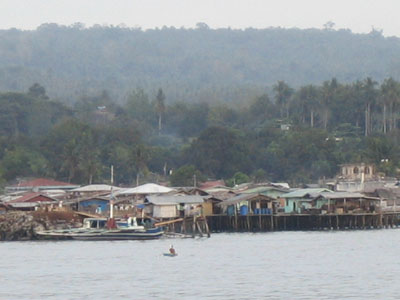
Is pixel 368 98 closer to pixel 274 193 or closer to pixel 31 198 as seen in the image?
pixel 274 193

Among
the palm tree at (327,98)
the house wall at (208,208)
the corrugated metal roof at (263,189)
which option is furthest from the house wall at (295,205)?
the palm tree at (327,98)

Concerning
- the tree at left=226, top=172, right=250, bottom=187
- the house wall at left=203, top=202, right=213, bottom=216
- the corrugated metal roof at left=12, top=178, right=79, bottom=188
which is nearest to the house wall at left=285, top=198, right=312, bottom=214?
the house wall at left=203, top=202, right=213, bottom=216

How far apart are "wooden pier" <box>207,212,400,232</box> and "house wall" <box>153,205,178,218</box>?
11.3ft

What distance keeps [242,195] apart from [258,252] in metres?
33.4

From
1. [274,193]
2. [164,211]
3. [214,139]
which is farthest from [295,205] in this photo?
[214,139]

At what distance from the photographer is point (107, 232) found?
268 ft

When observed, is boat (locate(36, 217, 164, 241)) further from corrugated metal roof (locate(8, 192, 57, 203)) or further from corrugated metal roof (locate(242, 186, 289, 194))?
corrugated metal roof (locate(242, 186, 289, 194))

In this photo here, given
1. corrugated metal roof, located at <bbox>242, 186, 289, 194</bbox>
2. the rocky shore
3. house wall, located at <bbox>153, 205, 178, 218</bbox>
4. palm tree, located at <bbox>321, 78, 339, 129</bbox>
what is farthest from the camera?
palm tree, located at <bbox>321, 78, 339, 129</bbox>

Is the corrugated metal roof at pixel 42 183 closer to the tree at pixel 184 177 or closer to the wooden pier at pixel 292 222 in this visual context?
the tree at pixel 184 177

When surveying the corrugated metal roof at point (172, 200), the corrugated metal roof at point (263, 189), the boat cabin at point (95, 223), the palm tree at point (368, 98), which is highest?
the palm tree at point (368, 98)

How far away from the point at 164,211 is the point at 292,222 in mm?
11529

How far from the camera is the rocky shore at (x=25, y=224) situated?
283ft

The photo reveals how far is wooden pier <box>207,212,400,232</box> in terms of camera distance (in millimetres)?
99375

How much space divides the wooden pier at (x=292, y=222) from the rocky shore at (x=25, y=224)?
15.4 m
